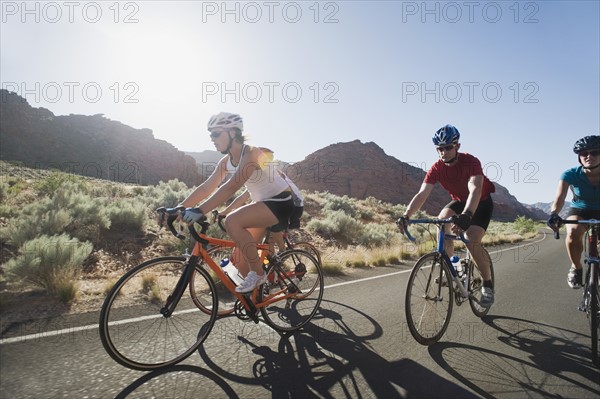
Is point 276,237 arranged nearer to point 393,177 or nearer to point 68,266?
point 68,266

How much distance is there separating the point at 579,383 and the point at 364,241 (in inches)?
443

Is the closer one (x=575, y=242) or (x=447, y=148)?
(x=575, y=242)

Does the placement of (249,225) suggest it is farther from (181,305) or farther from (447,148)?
(447,148)

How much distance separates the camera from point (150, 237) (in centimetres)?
959

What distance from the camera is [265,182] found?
12.9ft

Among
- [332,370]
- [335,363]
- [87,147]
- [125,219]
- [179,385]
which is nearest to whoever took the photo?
[179,385]

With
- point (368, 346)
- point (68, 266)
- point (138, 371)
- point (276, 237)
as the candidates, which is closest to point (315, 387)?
point (368, 346)

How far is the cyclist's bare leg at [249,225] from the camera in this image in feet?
12.1

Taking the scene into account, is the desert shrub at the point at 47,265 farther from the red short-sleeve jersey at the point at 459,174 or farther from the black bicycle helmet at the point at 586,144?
the black bicycle helmet at the point at 586,144

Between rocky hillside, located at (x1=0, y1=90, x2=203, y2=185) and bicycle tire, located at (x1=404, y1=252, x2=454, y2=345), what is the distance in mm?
50714

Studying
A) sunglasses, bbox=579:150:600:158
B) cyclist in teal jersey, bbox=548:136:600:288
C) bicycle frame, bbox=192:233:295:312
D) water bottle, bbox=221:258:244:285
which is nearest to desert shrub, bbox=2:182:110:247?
water bottle, bbox=221:258:244:285

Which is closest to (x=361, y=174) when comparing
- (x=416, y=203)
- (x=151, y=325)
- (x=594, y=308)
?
(x=416, y=203)

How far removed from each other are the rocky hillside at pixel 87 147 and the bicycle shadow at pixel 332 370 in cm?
5037

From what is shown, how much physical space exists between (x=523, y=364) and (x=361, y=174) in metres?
79.1
